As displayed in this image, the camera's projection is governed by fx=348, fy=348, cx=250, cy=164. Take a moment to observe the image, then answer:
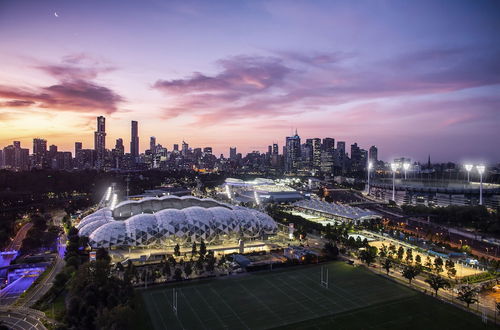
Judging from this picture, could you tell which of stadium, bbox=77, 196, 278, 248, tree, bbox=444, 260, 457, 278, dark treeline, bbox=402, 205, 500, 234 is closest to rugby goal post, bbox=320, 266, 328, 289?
tree, bbox=444, 260, 457, 278

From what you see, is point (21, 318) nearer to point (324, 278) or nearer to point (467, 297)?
point (324, 278)

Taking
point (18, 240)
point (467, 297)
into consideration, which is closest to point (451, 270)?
point (467, 297)

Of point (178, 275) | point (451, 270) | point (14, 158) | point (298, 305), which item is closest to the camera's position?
point (298, 305)

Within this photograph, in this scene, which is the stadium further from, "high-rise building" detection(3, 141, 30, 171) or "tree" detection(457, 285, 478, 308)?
"high-rise building" detection(3, 141, 30, 171)

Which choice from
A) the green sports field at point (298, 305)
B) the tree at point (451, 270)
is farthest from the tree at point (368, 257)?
the tree at point (451, 270)

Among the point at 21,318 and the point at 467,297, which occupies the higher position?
the point at 467,297
